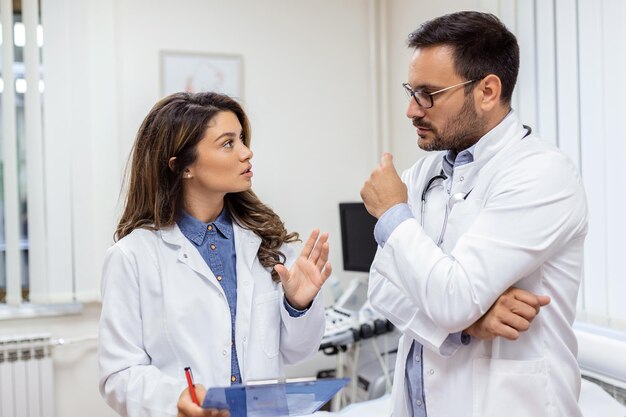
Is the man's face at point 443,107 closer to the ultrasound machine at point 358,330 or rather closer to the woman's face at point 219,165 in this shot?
the woman's face at point 219,165

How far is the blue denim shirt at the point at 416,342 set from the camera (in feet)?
4.11

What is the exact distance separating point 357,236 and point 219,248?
1.68 meters

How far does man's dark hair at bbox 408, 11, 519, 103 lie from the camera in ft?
4.33

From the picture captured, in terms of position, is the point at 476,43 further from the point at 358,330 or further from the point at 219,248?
the point at 358,330

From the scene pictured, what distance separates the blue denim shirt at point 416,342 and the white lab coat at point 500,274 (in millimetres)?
24

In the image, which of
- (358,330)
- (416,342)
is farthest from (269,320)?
(358,330)

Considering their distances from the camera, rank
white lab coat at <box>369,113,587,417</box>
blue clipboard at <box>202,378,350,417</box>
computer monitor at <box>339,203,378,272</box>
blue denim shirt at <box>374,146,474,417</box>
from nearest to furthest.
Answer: blue clipboard at <box>202,378,350,417</box>, white lab coat at <box>369,113,587,417</box>, blue denim shirt at <box>374,146,474,417</box>, computer monitor at <box>339,203,378,272</box>

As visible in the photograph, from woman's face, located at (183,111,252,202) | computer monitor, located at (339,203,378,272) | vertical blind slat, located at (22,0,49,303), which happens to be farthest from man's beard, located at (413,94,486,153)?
vertical blind slat, located at (22,0,49,303)

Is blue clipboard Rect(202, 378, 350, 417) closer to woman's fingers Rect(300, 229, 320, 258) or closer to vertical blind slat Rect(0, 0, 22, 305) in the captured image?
woman's fingers Rect(300, 229, 320, 258)

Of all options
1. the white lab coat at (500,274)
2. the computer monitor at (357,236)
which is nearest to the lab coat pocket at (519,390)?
the white lab coat at (500,274)

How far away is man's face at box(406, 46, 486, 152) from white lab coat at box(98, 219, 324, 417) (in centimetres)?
49

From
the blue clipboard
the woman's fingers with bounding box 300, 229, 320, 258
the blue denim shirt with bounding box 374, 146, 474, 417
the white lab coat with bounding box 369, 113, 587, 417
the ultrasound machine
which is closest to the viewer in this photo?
the blue clipboard

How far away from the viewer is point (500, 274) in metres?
1.13

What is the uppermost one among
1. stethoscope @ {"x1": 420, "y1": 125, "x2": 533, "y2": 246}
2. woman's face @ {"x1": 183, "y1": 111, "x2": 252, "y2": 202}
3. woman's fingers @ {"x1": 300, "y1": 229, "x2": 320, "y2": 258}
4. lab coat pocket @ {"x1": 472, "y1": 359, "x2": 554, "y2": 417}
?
woman's face @ {"x1": 183, "y1": 111, "x2": 252, "y2": 202}
